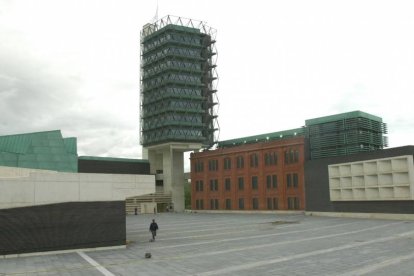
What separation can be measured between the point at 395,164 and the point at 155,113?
200 feet

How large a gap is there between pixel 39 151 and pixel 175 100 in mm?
53922

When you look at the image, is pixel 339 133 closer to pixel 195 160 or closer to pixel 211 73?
pixel 195 160

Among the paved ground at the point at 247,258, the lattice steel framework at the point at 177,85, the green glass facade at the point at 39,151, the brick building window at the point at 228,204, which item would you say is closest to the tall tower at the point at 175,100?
the lattice steel framework at the point at 177,85

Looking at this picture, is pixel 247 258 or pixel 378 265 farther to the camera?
pixel 247 258

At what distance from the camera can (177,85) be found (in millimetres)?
98312

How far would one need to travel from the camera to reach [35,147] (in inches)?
1774

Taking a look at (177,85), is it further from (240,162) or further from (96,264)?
(96,264)

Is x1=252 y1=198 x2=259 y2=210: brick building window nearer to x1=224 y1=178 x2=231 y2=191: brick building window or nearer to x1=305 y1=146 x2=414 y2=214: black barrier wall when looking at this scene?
x1=224 y1=178 x2=231 y2=191: brick building window

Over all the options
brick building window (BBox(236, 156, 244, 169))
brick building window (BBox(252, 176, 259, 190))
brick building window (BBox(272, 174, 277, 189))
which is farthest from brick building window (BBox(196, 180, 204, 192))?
brick building window (BBox(272, 174, 277, 189))

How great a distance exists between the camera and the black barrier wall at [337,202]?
Answer: 169 feet

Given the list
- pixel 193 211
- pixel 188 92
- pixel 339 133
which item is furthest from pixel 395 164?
pixel 188 92

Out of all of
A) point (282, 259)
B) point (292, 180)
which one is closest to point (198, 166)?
point (292, 180)

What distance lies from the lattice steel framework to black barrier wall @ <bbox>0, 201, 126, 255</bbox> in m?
63.7

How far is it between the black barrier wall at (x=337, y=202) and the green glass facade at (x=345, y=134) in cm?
224
